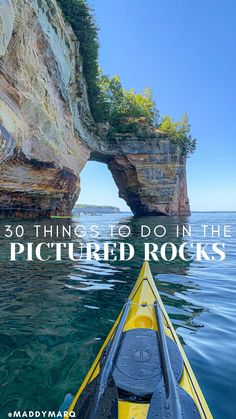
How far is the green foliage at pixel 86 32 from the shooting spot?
20.3 m

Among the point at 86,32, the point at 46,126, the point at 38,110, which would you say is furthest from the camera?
the point at 86,32

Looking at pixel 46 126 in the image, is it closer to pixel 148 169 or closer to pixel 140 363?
pixel 140 363

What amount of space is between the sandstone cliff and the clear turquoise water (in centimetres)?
741

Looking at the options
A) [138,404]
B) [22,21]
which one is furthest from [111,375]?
[22,21]

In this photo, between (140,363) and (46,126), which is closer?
(140,363)

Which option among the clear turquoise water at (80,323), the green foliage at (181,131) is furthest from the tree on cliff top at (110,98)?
the clear turquoise water at (80,323)

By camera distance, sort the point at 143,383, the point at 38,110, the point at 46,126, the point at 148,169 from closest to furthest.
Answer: the point at 143,383, the point at 38,110, the point at 46,126, the point at 148,169

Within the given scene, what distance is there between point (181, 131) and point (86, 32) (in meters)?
21.0

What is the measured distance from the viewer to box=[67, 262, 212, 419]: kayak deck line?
66.9 inches

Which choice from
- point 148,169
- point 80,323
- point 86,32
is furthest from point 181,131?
point 80,323

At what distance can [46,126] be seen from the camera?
16578mm

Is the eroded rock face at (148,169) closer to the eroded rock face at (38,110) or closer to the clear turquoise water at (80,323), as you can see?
the eroded rock face at (38,110)

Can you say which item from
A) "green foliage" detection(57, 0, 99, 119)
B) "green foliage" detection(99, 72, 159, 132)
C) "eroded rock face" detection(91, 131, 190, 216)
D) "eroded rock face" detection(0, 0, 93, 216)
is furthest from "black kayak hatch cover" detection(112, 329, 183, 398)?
"green foliage" detection(99, 72, 159, 132)

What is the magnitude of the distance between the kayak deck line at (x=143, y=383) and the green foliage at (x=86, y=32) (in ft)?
77.5
